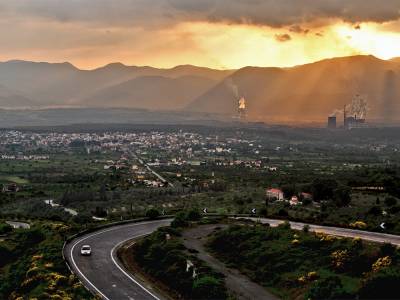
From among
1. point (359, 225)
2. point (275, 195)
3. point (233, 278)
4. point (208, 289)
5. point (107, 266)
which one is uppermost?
point (359, 225)

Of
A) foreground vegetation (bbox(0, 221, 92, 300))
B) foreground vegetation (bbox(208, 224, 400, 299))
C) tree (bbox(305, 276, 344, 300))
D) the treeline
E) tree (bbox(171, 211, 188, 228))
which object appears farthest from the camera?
tree (bbox(171, 211, 188, 228))

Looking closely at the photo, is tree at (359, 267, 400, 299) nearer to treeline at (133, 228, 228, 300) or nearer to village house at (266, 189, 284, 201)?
treeline at (133, 228, 228, 300)

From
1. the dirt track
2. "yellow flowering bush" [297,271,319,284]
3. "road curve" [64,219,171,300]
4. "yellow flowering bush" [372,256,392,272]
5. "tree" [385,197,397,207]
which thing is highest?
"yellow flowering bush" [372,256,392,272]

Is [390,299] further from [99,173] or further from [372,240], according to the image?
[99,173]

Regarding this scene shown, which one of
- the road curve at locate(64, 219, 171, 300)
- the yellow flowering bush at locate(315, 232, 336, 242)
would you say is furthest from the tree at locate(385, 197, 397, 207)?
the road curve at locate(64, 219, 171, 300)

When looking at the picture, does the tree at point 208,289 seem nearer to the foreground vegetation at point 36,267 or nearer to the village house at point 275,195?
the foreground vegetation at point 36,267

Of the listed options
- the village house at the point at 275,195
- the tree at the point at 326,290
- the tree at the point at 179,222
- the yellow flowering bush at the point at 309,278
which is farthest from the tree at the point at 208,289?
the village house at the point at 275,195

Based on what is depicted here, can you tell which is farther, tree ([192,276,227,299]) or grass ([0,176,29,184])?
grass ([0,176,29,184])

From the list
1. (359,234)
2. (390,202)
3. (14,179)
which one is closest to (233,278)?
(359,234)

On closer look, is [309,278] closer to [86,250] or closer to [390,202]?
[86,250]
